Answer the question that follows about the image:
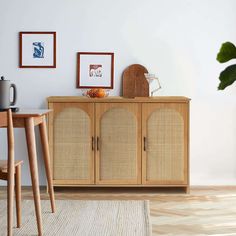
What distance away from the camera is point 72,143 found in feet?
17.8

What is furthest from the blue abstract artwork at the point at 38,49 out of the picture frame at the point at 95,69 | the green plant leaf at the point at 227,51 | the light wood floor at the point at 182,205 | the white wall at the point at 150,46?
the green plant leaf at the point at 227,51

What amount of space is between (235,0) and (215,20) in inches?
11.4

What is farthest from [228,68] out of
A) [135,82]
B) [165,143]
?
[135,82]

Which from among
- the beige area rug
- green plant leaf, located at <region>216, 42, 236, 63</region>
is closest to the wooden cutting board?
the beige area rug

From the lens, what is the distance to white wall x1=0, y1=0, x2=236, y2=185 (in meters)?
5.79

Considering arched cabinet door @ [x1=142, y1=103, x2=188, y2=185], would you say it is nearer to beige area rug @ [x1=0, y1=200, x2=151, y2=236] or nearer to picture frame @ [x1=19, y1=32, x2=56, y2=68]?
beige area rug @ [x1=0, y1=200, x2=151, y2=236]

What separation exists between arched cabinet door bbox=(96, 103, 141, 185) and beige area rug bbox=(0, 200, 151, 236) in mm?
507

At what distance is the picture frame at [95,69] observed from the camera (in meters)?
5.80

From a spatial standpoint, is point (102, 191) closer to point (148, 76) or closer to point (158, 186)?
point (158, 186)

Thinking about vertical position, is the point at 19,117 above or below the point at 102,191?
above

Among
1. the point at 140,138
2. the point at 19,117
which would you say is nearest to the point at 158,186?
the point at 140,138

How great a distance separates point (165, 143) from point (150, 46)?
3.50 feet

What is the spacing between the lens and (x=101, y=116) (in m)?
5.42

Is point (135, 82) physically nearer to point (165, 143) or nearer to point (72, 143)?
point (165, 143)
